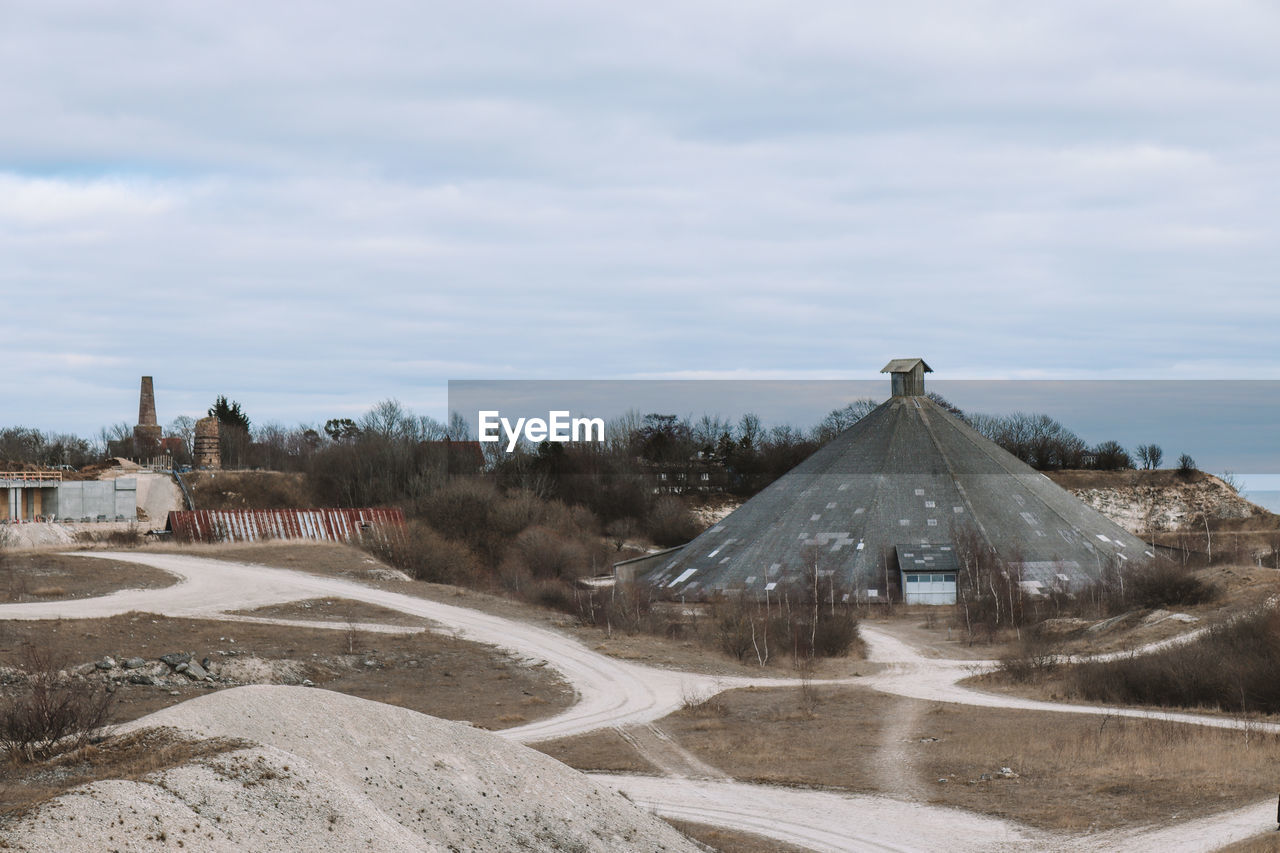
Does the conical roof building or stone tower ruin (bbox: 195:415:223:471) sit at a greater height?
stone tower ruin (bbox: 195:415:223:471)

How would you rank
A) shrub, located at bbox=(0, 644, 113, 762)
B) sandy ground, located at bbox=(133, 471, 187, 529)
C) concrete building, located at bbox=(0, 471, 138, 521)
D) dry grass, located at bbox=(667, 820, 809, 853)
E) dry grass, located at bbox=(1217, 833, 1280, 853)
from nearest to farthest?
shrub, located at bbox=(0, 644, 113, 762) → dry grass, located at bbox=(1217, 833, 1280, 853) → dry grass, located at bbox=(667, 820, 809, 853) → concrete building, located at bbox=(0, 471, 138, 521) → sandy ground, located at bbox=(133, 471, 187, 529)

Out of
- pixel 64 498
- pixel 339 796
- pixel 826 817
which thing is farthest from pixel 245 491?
pixel 339 796

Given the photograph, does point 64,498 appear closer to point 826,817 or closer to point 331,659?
point 331,659

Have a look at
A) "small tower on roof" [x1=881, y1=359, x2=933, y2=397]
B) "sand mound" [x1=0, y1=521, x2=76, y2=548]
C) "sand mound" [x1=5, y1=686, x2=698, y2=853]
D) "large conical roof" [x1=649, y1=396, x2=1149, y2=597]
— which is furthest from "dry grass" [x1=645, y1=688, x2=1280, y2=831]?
"small tower on roof" [x1=881, y1=359, x2=933, y2=397]

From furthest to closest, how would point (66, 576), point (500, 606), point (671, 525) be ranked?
point (671, 525)
point (500, 606)
point (66, 576)

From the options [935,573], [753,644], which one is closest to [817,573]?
[935,573]

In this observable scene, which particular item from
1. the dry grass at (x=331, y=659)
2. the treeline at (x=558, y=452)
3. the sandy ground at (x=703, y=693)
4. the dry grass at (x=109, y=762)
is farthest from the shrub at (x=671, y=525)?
the dry grass at (x=109, y=762)

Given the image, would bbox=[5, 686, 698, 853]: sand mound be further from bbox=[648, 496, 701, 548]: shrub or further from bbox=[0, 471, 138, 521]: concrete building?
bbox=[648, 496, 701, 548]: shrub
